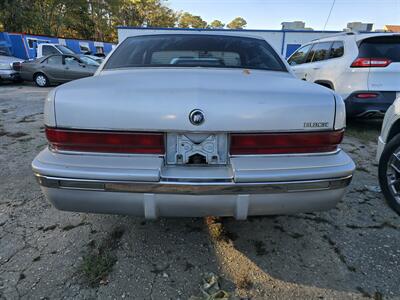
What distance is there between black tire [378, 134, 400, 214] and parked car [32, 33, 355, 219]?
1.35 m

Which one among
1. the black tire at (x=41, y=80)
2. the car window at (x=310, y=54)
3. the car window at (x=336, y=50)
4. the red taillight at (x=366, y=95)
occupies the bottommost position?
the black tire at (x=41, y=80)

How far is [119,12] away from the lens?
43281 millimetres

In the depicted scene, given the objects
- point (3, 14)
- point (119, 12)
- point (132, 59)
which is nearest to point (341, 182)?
point (132, 59)

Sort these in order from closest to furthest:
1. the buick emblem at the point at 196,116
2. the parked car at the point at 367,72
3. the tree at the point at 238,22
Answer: the buick emblem at the point at 196,116
the parked car at the point at 367,72
the tree at the point at 238,22

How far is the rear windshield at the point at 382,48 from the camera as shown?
520 centimetres

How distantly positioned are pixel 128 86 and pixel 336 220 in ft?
6.97

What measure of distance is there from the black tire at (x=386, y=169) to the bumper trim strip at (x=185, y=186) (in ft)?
5.08

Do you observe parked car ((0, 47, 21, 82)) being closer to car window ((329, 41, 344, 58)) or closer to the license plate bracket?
car window ((329, 41, 344, 58))

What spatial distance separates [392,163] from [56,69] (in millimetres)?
12053

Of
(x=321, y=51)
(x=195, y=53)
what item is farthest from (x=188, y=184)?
(x=321, y=51)

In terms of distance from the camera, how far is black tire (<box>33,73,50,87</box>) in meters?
12.2

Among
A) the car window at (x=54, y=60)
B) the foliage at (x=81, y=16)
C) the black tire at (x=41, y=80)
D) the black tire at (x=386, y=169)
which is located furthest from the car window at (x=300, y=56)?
the foliage at (x=81, y=16)

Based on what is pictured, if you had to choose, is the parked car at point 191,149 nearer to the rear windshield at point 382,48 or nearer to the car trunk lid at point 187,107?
the car trunk lid at point 187,107

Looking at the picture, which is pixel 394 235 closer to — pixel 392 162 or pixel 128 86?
pixel 392 162
